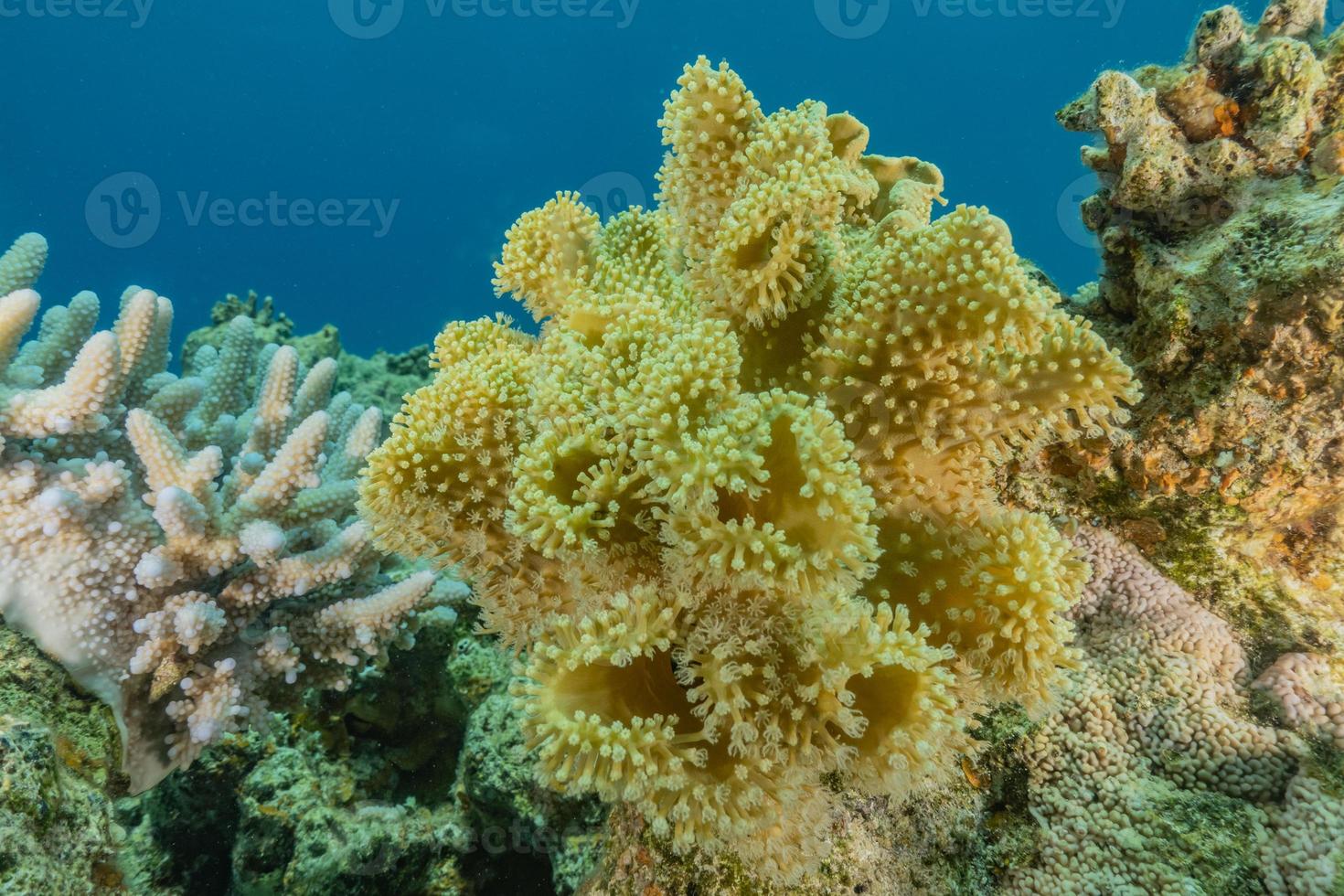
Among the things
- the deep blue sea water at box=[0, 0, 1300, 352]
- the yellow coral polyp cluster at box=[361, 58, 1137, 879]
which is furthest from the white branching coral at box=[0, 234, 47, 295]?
the deep blue sea water at box=[0, 0, 1300, 352]

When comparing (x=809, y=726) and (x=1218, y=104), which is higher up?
(x=1218, y=104)

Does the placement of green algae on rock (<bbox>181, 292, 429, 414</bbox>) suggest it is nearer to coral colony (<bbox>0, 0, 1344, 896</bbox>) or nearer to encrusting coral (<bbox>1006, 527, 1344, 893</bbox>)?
coral colony (<bbox>0, 0, 1344, 896</bbox>)

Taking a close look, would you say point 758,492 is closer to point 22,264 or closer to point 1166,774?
point 1166,774

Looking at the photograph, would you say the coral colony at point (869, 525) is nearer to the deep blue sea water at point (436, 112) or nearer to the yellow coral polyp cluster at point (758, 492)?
the yellow coral polyp cluster at point (758, 492)

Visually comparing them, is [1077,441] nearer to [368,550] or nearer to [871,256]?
[871,256]

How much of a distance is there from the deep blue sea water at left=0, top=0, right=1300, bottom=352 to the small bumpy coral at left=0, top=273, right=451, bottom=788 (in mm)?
66516

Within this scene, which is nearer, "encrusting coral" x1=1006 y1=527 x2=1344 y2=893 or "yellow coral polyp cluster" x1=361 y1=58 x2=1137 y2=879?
"yellow coral polyp cluster" x1=361 y1=58 x2=1137 y2=879

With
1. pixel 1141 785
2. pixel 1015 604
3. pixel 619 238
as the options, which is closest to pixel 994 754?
pixel 1141 785

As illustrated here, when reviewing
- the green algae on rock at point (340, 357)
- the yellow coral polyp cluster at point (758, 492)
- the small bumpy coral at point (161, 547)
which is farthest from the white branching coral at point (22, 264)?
the green algae on rock at point (340, 357)

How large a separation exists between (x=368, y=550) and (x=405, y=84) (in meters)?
89.4

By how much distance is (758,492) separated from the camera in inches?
57.4

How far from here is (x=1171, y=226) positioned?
2305mm

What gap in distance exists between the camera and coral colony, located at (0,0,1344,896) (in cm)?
157

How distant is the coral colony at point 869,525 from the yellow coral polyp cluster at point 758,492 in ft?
0.03
